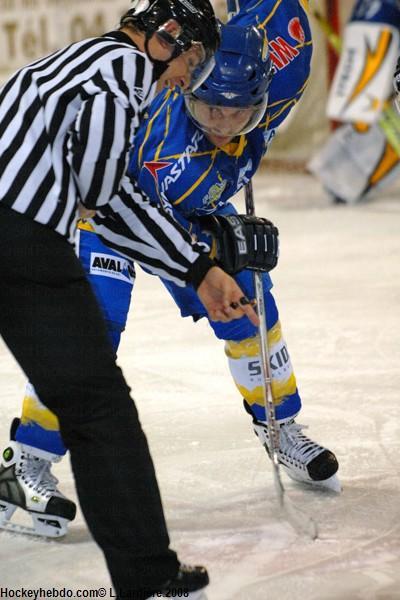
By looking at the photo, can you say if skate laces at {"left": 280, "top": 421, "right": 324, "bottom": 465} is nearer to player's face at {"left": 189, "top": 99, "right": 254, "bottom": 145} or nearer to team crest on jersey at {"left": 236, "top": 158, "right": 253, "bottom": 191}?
team crest on jersey at {"left": 236, "top": 158, "right": 253, "bottom": 191}

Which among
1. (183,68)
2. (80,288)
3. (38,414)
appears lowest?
(38,414)

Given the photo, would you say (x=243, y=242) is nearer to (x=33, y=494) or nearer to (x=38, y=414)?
(x=38, y=414)

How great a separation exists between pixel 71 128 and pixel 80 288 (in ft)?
0.80

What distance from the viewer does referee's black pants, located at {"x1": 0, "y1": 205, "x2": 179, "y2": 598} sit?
1776 mm

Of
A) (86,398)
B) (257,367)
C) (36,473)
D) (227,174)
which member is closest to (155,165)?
(227,174)

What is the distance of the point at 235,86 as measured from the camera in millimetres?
2383

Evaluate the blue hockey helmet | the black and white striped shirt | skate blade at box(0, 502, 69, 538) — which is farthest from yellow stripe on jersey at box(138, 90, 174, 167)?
skate blade at box(0, 502, 69, 538)

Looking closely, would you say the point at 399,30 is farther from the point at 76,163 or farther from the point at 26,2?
the point at 76,163

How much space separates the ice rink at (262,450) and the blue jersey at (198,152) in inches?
23.4

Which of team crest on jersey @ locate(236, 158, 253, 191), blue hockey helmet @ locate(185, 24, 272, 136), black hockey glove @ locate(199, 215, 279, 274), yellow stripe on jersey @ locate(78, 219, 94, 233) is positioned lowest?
yellow stripe on jersey @ locate(78, 219, 94, 233)

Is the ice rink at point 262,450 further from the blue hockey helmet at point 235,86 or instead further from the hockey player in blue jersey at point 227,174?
the blue hockey helmet at point 235,86

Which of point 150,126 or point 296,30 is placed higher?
point 296,30

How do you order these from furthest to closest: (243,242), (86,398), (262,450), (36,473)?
(262,450) → (36,473) → (243,242) → (86,398)

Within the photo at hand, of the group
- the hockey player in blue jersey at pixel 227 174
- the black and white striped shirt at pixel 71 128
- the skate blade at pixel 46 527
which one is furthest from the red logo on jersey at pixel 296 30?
the skate blade at pixel 46 527
